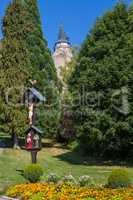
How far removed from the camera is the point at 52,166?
2731 centimetres

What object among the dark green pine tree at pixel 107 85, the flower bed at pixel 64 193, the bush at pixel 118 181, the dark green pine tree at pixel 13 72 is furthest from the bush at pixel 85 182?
the dark green pine tree at pixel 13 72

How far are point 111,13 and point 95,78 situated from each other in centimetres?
470

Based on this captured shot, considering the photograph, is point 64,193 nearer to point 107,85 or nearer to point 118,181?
point 118,181

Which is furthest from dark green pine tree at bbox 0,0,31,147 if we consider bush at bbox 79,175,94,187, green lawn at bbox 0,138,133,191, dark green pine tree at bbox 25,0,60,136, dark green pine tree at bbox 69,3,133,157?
bush at bbox 79,175,94,187

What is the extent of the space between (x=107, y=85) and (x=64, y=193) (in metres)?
15.2

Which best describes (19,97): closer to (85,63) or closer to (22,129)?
(22,129)

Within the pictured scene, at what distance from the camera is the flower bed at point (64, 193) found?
45.0 ft

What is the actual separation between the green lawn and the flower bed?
2098 mm

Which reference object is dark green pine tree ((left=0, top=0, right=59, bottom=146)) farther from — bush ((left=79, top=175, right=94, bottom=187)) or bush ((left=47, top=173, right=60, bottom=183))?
bush ((left=79, top=175, right=94, bottom=187))

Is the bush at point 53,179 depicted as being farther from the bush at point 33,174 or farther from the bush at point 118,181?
the bush at point 118,181

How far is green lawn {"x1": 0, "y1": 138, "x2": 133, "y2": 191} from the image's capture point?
21.6m

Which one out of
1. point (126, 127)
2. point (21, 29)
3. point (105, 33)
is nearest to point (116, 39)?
point (105, 33)

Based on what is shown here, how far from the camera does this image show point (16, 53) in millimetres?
35188

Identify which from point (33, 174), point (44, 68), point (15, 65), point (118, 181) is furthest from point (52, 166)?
point (44, 68)
